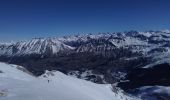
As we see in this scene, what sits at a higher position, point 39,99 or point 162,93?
point 39,99

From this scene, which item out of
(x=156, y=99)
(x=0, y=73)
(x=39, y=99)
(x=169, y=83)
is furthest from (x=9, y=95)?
(x=169, y=83)

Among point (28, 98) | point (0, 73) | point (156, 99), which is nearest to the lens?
point (28, 98)

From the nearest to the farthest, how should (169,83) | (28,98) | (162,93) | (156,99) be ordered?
(28,98)
(156,99)
(162,93)
(169,83)

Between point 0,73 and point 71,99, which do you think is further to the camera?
point 0,73

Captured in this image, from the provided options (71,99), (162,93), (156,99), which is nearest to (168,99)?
(156,99)

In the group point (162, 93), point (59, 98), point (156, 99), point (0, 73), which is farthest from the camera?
point (162, 93)

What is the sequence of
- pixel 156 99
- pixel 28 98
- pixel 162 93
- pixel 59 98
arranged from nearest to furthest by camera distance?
pixel 28 98 < pixel 59 98 < pixel 156 99 < pixel 162 93

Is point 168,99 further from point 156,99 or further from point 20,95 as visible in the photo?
point 20,95

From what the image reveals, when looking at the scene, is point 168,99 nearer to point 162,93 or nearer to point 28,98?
point 162,93

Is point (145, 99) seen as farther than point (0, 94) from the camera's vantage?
Yes
